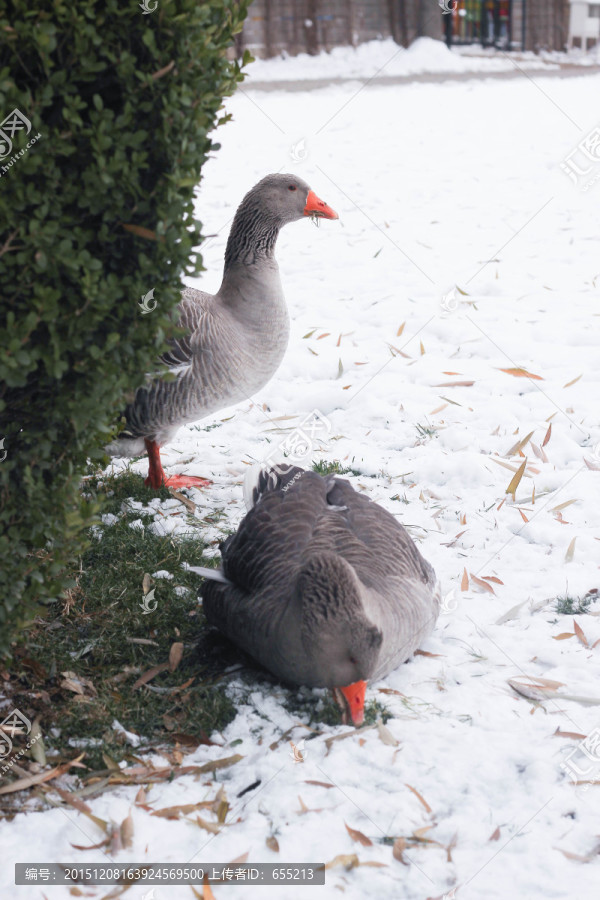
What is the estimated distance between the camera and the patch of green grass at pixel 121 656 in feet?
10.1

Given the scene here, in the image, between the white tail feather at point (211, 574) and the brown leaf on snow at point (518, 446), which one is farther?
the brown leaf on snow at point (518, 446)

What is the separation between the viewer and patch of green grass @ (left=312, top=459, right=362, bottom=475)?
4.93m

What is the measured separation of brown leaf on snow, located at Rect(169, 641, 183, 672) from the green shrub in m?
0.72

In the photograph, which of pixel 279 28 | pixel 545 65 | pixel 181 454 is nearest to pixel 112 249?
pixel 181 454

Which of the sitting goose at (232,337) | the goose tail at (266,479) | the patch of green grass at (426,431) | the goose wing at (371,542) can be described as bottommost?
the patch of green grass at (426,431)

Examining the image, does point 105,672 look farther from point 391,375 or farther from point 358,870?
point 391,375

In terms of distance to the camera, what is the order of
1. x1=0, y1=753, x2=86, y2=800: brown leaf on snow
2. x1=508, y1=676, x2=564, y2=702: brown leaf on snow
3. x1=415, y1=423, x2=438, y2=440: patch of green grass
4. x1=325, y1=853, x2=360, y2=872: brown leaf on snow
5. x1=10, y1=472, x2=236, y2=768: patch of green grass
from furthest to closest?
x1=415, y1=423, x2=438, y2=440: patch of green grass < x1=508, y1=676, x2=564, y2=702: brown leaf on snow < x1=10, y1=472, x2=236, y2=768: patch of green grass < x1=0, y1=753, x2=86, y2=800: brown leaf on snow < x1=325, y1=853, x2=360, y2=872: brown leaf on snow

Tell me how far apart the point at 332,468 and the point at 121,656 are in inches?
74.9

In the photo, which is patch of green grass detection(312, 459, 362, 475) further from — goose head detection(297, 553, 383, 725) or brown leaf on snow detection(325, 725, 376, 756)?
brown leaf on snow detection(325, 725, 376, 756)

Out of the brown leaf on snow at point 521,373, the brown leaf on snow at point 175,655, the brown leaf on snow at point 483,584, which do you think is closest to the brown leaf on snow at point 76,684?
the brown leaf on snow at point 175,655

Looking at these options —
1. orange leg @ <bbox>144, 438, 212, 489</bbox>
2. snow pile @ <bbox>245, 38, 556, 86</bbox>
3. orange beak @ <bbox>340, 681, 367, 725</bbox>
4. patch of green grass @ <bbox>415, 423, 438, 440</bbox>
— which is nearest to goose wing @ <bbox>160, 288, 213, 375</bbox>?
orange leg @ <bbox>144, 438, 212, 489</bbox>

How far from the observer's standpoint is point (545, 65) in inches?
898

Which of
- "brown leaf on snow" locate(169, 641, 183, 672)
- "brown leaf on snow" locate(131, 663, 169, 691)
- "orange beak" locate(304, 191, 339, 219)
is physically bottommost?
"brown leaf on snow" locate(131, 663, 169, 691)

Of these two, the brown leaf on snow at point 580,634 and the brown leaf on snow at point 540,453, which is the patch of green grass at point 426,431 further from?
the brown leaf on snow at point 580,634
